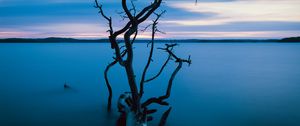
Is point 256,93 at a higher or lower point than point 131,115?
lower

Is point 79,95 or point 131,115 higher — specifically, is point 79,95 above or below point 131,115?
below

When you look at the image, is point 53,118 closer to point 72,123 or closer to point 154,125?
point 72,123

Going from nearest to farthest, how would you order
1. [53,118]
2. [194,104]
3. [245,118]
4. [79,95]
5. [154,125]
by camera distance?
[154,125]
[53,118]
[245,118]
[194,104]
[79,95]

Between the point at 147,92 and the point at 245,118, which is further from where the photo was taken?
the point at 147,92

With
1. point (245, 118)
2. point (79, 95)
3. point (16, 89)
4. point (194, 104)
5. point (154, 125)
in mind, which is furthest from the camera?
point (16, 89)

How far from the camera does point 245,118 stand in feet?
38.7

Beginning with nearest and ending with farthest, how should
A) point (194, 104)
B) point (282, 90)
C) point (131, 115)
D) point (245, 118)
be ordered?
point (131, 115) < point (245, 118) < point (194, 104) < point (282, 90)

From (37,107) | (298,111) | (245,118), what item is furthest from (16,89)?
(298,111)

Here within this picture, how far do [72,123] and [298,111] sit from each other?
318 inches

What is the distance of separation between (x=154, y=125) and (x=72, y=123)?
2.48 m

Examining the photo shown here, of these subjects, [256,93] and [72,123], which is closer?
[72,123]

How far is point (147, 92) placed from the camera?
53.1 ft

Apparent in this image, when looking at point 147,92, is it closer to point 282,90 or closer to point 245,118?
point 245,118

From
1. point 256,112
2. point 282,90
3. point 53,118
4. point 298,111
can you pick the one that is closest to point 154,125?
point 53,118
